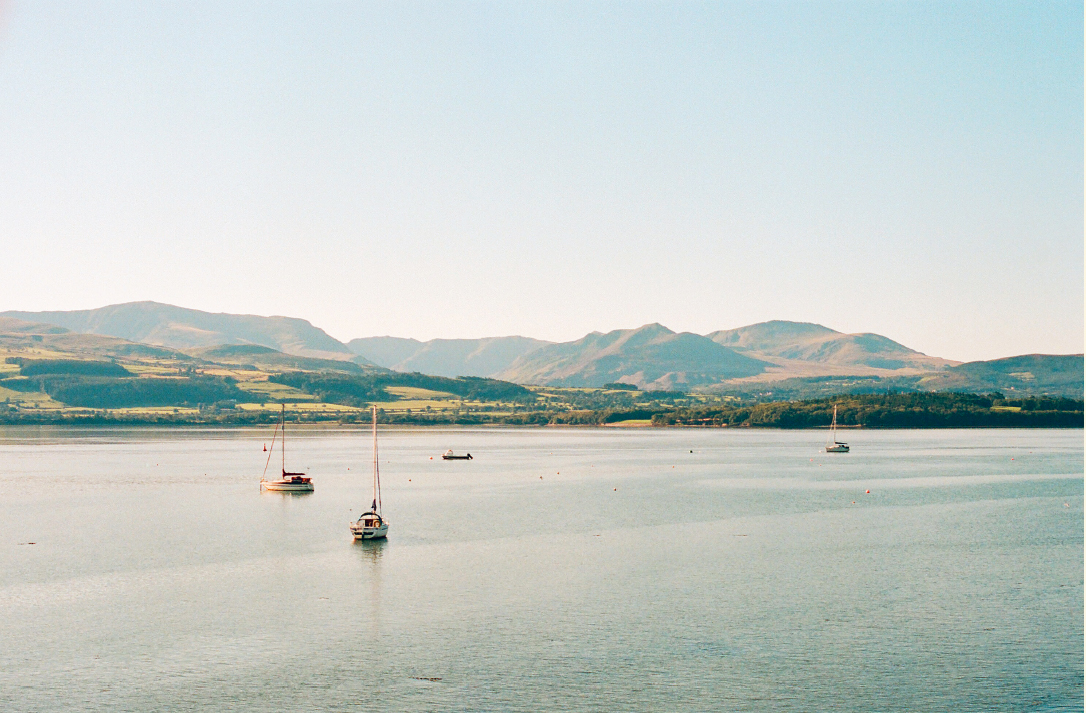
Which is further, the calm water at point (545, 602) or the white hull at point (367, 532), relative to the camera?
the white hull at point (367, 532)

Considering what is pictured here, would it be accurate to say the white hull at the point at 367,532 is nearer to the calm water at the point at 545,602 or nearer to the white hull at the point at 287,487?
the calm water at the point at 545,602

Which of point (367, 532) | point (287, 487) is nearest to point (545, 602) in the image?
point (367, 532)

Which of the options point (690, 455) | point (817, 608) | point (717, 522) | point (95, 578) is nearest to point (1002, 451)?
point (690, 455)

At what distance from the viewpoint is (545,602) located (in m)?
52.9

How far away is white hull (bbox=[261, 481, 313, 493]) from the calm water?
312cm

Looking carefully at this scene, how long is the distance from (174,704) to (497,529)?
45.1m

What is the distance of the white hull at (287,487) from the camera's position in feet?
368

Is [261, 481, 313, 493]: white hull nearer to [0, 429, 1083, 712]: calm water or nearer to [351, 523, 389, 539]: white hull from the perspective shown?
[0, 429, 1083, 712]: calm water

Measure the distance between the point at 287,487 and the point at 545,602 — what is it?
66.2m

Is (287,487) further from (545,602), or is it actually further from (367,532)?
(545,602)

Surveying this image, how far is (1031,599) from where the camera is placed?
53.2 m

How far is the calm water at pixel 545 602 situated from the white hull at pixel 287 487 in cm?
312

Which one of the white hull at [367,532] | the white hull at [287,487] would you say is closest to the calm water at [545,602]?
the white hull at [367,532]

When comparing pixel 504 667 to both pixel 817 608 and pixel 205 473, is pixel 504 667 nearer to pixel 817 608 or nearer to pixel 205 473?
pixel 817 608
